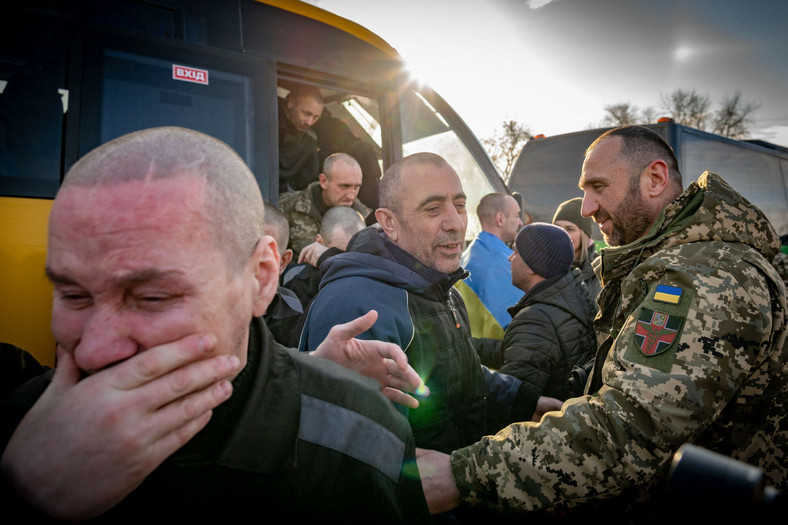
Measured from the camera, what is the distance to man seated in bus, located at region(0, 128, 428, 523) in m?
0.76

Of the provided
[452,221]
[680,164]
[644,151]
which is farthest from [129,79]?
[680,164]

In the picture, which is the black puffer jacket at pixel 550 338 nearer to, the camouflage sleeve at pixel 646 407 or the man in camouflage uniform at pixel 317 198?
the camouflage sleeve at pixel 646 407

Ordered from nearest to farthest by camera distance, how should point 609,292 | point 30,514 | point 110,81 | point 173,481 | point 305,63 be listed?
1. point 30,514
2. point 173,481
3. point 609,292
4. point 110,81
5. point 305,63

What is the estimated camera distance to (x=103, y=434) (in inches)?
29.1

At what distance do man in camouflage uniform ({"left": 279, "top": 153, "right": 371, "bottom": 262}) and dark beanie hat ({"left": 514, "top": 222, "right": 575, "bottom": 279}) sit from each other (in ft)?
5.78

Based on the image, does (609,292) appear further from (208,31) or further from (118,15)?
(118,15)

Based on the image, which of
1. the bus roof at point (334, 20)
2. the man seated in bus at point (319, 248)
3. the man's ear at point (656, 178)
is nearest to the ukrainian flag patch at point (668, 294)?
the man's ear at point (656, 178)

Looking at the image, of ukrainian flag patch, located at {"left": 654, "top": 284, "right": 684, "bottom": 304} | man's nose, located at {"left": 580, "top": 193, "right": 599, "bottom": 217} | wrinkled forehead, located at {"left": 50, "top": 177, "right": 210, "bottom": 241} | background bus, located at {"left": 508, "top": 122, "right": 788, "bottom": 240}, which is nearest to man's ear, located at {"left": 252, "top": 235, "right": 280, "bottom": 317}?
wrinkled forehead, located at {"left": 50, "top": 177, "right": 210, "bottom": 241}

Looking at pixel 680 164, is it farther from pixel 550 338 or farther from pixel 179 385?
pixel 179 385

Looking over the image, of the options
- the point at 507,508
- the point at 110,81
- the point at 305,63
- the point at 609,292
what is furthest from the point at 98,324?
the point at 305,63

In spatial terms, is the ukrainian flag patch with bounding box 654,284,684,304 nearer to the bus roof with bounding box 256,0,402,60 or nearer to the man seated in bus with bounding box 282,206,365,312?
the man seated in bus with bounding box 282,206,365,312

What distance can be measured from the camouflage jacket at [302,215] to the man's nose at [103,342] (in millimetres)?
3356

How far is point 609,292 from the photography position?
86.2 inches

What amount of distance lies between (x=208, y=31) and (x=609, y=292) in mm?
2972
